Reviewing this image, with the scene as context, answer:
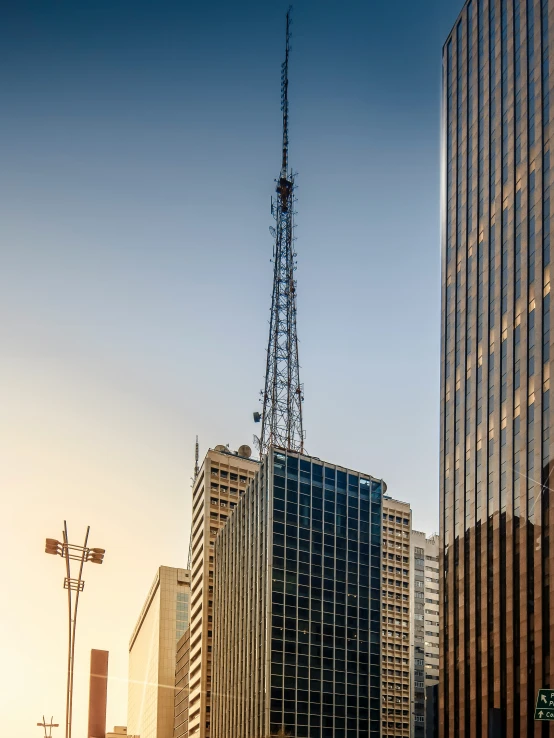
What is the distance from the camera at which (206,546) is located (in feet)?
578

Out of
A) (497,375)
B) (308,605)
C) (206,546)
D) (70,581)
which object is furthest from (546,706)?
(206,546)

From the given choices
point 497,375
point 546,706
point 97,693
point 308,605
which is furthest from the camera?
point 308,605

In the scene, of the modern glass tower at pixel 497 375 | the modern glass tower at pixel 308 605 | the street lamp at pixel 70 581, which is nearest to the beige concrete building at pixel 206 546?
the modern glass tower at pixel 308 605

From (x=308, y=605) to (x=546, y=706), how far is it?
88.1m

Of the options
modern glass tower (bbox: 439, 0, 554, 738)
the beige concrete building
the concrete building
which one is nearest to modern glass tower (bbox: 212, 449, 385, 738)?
the beige concrete building

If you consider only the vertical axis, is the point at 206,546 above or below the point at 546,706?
above

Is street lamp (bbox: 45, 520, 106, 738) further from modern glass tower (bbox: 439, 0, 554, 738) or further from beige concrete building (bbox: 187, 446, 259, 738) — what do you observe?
beige concrete building (bbox: 187, 446, 259, 738)

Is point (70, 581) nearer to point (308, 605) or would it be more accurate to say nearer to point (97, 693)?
point (97, 693)

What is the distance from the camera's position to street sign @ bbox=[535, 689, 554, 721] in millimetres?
45375

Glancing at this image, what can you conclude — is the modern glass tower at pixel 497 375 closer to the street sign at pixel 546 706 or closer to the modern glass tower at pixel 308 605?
the street sign at pixel 546 706

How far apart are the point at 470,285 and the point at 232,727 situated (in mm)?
76723

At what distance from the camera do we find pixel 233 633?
147 meters

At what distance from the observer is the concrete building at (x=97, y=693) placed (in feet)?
242

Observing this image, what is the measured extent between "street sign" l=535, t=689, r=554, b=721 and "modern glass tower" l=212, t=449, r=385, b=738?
82.9 metres
